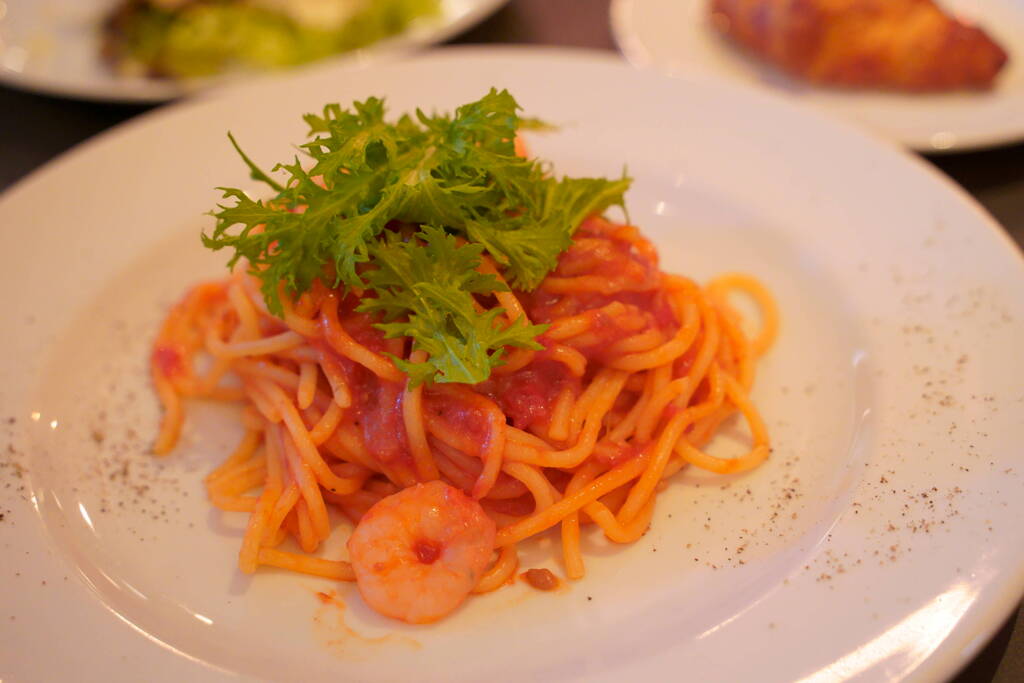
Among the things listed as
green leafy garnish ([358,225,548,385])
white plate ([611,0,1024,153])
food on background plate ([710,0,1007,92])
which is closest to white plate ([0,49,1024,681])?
green leafy garnish ([358,225,548,385])

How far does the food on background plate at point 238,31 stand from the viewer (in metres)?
6.14

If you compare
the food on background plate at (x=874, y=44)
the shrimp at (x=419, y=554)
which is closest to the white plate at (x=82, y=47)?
the food on background plate at (x=874, y=44)

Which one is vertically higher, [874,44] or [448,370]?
[874,44]

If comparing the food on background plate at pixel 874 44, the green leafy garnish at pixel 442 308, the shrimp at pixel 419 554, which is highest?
the food on background plate at pixel 874 44

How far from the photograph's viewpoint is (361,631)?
2918mm

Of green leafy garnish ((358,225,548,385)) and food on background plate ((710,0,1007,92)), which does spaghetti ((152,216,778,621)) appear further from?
food on background plate ((710,0,1007,92))

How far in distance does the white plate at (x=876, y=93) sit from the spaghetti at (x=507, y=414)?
6.63ft

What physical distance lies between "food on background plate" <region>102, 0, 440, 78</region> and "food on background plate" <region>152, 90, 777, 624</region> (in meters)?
3.11

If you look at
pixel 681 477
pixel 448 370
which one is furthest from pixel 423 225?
pixel 681 477

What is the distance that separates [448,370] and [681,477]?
1.09 metres

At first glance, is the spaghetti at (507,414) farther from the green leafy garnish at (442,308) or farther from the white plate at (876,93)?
the white plate at (876,93)

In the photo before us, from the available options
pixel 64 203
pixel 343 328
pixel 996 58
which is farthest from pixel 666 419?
pixel 996 58

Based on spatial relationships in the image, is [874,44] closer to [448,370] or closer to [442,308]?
[442,308]

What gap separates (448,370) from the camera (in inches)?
119
